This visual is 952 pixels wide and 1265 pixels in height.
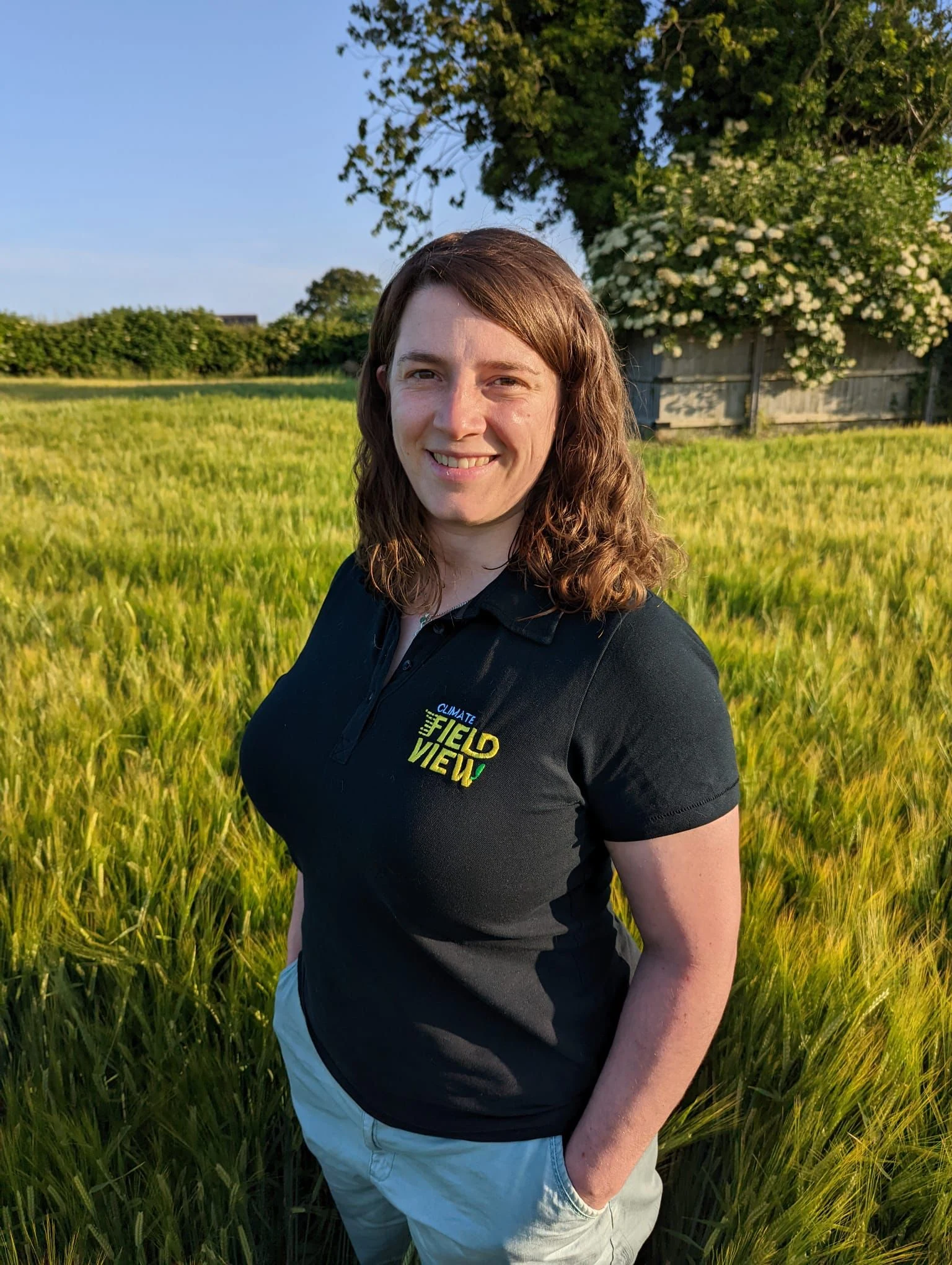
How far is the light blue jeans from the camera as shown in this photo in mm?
1020

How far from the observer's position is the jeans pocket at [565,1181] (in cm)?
100

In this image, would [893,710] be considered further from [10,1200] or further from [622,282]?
[622,282]

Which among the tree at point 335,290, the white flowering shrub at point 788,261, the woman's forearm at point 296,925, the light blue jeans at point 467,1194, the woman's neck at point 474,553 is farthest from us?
the tree at point 335,290

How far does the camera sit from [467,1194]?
1057mm

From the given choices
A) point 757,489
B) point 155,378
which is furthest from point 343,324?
point 757,489

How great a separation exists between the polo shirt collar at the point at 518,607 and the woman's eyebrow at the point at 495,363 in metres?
0.25

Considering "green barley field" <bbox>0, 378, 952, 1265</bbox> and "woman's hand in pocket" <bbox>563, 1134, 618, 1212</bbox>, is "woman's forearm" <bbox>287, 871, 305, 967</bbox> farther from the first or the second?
"woman's hand in pocket" <bbox>563, 1134, 618, 1212</bbox>

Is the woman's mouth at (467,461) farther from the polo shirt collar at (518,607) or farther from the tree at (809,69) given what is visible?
the tree at (809,69)

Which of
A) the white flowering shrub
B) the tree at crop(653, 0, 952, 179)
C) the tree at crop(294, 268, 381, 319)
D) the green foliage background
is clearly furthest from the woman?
the tree at crop(294, 268, 381, 319)

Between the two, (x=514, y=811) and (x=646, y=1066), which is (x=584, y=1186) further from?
(x=514, y=811)

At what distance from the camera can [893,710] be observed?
8.02 feet

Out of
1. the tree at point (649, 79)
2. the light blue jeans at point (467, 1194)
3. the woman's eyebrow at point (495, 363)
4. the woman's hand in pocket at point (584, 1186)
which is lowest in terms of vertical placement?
the light blue jeans at point (467, 1194)

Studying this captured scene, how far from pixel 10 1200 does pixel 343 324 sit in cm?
3694

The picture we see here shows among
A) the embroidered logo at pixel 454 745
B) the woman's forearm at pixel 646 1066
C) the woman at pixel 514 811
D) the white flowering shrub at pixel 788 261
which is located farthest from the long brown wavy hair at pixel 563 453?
the white flowering shrub at pixel 788 261
